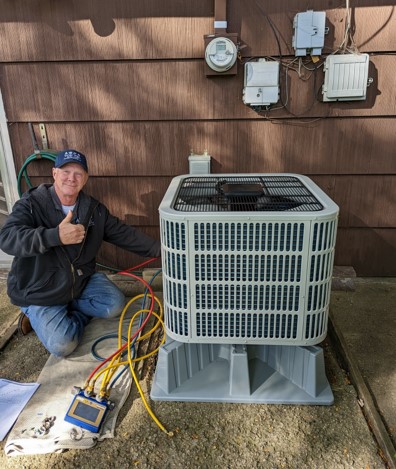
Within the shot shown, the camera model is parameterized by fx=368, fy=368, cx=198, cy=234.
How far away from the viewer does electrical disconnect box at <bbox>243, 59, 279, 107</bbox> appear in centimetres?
207

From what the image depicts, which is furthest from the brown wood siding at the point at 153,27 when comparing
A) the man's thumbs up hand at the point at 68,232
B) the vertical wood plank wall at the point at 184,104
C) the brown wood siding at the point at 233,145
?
the man's thumbs up hand at the point at 68,232

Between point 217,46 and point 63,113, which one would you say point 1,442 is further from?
point 217,46

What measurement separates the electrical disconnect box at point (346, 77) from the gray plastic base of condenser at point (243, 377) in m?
1.42

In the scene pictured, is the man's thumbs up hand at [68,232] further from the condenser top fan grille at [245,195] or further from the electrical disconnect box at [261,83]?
the electrical disconnect box at [261,83]

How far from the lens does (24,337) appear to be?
6.55 feet

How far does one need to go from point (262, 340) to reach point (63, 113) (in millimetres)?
1804

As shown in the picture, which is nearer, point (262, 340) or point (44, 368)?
point (262, 340)

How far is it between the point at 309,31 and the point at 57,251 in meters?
1.76

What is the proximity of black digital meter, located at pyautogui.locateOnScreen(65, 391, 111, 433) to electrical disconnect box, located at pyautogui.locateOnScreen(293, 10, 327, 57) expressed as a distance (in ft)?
6.64

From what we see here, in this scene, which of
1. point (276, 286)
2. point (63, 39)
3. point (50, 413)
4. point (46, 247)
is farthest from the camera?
point (63, 39)

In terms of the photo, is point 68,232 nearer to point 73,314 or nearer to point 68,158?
point 68,158

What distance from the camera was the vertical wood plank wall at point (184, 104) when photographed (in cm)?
206

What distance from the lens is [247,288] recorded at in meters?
1.35

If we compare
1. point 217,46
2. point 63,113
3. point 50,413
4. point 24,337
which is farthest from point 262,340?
point 63,113
